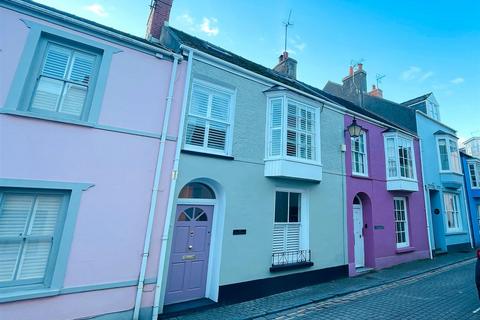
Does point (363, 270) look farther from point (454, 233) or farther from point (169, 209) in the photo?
point (454, 233)

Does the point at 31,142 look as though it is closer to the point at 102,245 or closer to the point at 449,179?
the point at 102,245

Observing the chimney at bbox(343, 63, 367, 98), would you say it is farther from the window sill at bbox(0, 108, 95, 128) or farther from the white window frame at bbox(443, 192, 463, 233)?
the window sill at bbox(0, 108, 95, 128)

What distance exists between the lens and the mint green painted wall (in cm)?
640

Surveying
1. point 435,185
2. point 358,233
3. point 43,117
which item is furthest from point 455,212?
point 43,117

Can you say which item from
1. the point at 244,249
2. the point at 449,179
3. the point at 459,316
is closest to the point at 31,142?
the point at 244,249

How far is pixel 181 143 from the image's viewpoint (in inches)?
240

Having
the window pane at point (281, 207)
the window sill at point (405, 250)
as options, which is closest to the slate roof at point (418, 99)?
the window sill at point (405, 250)

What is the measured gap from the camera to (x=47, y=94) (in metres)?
5.00

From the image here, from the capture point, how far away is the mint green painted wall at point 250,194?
640cm

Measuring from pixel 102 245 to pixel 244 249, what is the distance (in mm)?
3550

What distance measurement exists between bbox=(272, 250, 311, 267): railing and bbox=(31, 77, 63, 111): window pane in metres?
6.90

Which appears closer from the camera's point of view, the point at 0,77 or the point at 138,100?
the point at 0,77

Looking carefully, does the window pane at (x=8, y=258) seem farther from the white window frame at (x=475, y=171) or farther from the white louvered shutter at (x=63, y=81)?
the white window frame at (x=475, y=171)

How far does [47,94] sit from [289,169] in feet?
20.8
